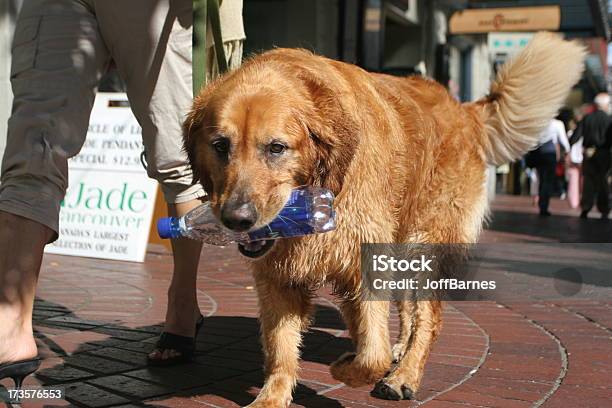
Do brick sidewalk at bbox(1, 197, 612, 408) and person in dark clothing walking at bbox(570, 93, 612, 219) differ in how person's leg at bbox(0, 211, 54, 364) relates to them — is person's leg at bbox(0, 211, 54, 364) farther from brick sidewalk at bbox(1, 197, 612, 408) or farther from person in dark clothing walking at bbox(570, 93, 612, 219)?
person in dark clothing walking at bbox(570, 93, 612, 219)

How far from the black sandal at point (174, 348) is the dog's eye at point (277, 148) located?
4.42ft

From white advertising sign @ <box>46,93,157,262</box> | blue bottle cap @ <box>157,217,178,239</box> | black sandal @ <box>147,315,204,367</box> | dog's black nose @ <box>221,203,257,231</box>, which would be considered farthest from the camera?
white advertising sign @ <box>46,93,157,262</box>

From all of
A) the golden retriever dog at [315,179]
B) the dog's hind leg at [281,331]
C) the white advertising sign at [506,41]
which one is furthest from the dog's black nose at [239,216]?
the white advertising sign at [506,41]

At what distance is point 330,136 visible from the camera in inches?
105

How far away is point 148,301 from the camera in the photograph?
5.05m

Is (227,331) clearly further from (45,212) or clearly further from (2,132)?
(2,132)

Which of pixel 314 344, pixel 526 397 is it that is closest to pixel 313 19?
pixel 314 344

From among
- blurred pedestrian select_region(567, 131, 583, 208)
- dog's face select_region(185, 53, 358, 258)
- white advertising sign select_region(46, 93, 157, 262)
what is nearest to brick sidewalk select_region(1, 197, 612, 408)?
dog's face select_region(185, 53, 358, 258)

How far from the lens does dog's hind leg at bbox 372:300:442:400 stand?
3.13 metres

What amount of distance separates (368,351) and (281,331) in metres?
0.37

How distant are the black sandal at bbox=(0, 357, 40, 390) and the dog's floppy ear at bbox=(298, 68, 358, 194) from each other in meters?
1.20

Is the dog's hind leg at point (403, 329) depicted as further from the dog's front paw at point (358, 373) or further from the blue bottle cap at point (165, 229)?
the blue bottle cap at point (165, 229)

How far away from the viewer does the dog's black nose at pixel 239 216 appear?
2.46 metres

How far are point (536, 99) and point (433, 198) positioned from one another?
3.84 feet
